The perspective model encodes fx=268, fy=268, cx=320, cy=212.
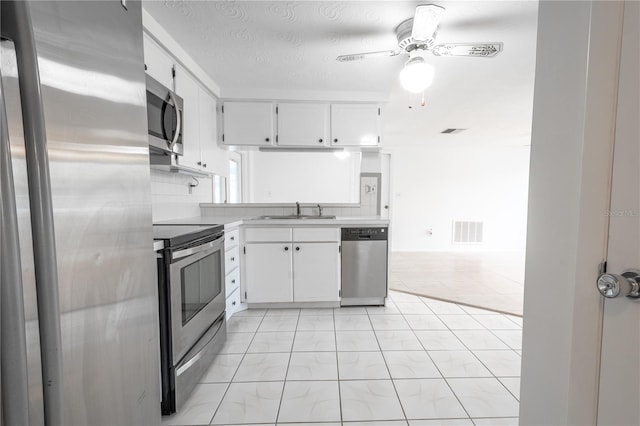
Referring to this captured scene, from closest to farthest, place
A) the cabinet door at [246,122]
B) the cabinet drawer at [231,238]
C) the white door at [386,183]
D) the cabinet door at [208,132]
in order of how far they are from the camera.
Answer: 1. the cabinet drawer at [231,238]
2. the cabinet door at [208,132]
3. the cabinet door at [246,122]
4. the white door at [386,183]

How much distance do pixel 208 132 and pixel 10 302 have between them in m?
2.46

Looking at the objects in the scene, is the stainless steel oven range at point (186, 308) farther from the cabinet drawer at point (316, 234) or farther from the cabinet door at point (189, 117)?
the cabinet drawer at point (316, 234)

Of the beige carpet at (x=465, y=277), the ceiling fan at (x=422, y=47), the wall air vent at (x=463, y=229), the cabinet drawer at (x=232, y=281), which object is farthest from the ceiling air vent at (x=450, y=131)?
the cabinet drawer at (x=232, y=281)

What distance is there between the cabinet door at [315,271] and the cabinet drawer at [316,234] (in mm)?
50

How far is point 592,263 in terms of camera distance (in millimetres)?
654

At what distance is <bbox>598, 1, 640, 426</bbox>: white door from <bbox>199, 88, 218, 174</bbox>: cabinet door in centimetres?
259

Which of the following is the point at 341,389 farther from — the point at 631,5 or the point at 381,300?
the point at 631,5

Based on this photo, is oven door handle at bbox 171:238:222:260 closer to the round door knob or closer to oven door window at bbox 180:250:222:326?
oven door window at bbox 180:250:222:326

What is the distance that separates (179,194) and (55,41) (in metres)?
2.17

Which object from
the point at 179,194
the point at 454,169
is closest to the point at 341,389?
the point at 179,194

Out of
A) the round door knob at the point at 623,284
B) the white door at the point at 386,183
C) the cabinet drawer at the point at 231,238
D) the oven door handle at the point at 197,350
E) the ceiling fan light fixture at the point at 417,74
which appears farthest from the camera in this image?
the white door at the point at 386,183

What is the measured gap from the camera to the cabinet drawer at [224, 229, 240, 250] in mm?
2273

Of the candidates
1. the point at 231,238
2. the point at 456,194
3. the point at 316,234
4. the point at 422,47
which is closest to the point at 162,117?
the point at 231,238

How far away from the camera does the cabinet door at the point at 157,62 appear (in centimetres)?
170
